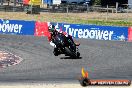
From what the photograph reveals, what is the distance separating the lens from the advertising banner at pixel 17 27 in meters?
36.7

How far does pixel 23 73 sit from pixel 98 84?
15.8 ft

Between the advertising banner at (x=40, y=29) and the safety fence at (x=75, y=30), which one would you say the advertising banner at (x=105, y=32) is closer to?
the safety fence at (x=75, y=30)

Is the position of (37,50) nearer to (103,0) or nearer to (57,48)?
(57,48)

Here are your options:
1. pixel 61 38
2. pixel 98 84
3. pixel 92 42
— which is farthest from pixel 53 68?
pixel 92 42

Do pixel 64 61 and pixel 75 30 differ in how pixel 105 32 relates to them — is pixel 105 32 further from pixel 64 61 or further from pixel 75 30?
pixel 64 61

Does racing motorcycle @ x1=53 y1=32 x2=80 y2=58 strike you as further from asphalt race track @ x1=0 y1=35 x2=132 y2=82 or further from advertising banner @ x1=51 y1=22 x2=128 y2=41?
advertising banner @ x1=51 y1=22 x2=128 y2=41

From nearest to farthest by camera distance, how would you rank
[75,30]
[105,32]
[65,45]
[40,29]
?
[65,45]
[105,32]
[75,30]
[40,29]

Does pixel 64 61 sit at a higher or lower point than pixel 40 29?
lower

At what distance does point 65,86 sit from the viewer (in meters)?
16.2

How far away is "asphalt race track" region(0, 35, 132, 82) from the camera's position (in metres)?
19.2

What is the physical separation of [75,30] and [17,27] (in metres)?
5.00

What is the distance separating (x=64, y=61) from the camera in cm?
2339

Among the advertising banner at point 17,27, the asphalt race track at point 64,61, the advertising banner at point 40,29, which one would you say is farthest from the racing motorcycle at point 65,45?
the advertising banner at point 17,27

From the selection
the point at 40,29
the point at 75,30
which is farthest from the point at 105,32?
the point at 40,29
